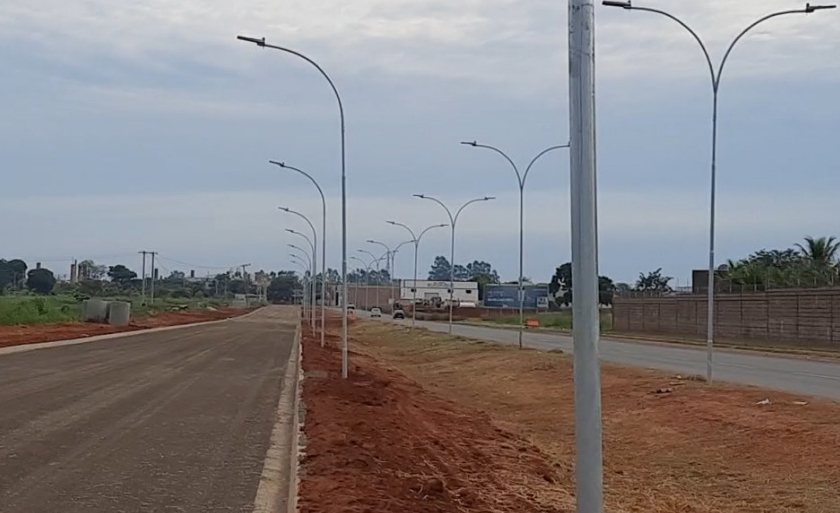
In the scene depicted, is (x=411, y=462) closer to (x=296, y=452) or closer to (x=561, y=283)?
(x=296, y=452)

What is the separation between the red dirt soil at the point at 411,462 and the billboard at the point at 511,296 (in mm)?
116010

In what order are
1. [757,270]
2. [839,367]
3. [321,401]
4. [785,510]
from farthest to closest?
[757,270] < [839,367] < [321,401] < [785,510]

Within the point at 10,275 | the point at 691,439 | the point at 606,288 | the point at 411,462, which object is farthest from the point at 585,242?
the point at 10,275

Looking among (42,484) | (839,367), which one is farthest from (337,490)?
(839,367)

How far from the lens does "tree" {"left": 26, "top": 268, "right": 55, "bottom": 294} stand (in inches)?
6737

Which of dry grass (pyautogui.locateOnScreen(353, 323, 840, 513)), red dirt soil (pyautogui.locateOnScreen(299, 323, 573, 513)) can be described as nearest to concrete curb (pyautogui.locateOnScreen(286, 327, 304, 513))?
red dirt soil (pyautogui.locateOnScreen(299, 323, 573, 513))

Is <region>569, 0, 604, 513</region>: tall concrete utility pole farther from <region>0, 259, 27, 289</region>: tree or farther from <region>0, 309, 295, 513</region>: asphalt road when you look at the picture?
<region>0, 259, 27, 289</region>: tree

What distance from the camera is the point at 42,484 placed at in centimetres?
1222

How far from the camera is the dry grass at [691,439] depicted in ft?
52.5

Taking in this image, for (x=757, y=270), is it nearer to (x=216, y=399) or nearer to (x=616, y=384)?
(x=616, y=384)

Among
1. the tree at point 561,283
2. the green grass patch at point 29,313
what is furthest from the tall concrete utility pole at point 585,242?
the tree at point 561,283

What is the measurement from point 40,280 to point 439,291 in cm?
6149

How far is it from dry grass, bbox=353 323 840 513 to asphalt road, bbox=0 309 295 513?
5499mm

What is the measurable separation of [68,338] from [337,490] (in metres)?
45.0
